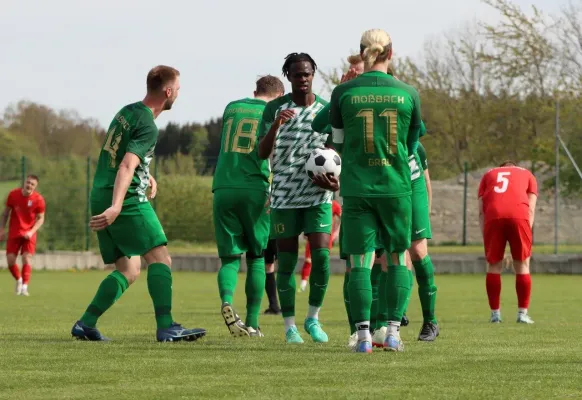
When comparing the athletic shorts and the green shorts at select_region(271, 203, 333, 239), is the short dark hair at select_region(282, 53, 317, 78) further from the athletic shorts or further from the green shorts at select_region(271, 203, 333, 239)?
the athletic shorts

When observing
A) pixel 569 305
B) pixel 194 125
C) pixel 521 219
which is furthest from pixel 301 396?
pixel 194 125

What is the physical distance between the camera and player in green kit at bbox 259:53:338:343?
9539 mm

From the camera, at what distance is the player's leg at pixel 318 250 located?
9.56 m

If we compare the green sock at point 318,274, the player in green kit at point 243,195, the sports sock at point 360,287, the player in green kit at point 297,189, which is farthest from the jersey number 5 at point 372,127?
the player in green kit at point 243,195

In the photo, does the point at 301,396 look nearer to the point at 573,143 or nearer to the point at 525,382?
the point at 525,382

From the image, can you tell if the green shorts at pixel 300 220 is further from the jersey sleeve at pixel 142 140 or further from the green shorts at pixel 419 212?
the jersey sleeve at pixel 142 140

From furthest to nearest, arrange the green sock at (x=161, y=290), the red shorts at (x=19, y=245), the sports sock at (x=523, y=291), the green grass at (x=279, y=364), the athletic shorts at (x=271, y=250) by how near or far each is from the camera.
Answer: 1. the red shorts at (x=19, y=245)
2. the athletic shorts at (x=271, y=250)
3. the sports sock at (x=523, y=291)
4. the green sock at (x=161, y=290)
5. the green grass at (x=279, y=364)

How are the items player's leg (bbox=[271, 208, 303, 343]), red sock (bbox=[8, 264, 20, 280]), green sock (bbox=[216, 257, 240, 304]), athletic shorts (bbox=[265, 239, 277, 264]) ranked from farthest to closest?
red sock (bbox=[8, 264, 20, 280])
athletic shorts (bbox=[265, 239, 277, 264])
green sock (bbox=[216, 257, 240, 304])
player's leg (bbox=[271, 208, 303, 343])

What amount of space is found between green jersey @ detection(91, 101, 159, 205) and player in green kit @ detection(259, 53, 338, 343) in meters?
0.86

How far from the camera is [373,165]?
823cm

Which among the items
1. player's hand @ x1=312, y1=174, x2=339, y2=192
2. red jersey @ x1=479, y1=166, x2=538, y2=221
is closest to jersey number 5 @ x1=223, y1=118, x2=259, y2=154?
player's hand @ x1=312, y1=174, x2=339, y2=192

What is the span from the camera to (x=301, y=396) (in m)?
6.03

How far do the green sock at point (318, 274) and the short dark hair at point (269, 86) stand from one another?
1.53 m

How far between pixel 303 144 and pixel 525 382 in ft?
11.4
